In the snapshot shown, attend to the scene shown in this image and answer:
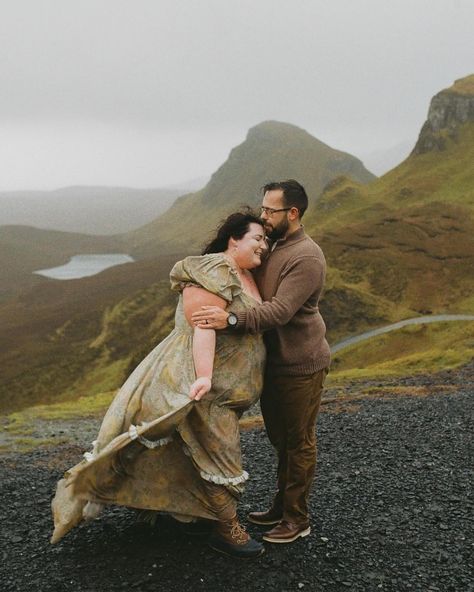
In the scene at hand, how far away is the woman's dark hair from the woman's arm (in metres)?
0.66

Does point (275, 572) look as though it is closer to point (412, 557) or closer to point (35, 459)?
point (412, 557)

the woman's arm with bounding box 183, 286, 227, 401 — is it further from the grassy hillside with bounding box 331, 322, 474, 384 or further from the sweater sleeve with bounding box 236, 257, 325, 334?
the grassy hillside with bounding box 331, 322, 474, 384

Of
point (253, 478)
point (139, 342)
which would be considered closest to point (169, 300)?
point (139, 342)

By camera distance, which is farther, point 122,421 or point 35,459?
point 35,459

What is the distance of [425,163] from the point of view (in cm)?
11588

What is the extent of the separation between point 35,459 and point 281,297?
9617 mm

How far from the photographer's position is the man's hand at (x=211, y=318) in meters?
5.57

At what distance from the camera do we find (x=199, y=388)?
5551 mm

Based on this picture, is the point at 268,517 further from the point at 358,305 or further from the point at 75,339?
the point at 75,339

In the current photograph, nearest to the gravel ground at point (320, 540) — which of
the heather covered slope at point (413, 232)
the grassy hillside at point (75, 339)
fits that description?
the grassy hillside at point (75, 339)

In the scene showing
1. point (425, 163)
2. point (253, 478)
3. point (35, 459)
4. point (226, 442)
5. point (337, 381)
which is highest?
point (425, 163)

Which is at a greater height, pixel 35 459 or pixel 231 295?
pixel 231 295

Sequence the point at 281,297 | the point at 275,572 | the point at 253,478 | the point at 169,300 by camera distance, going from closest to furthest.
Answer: the point at 281,297, the point at 275,572, the point at 253,478, the point at 169,300

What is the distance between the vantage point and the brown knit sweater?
5777 mm
